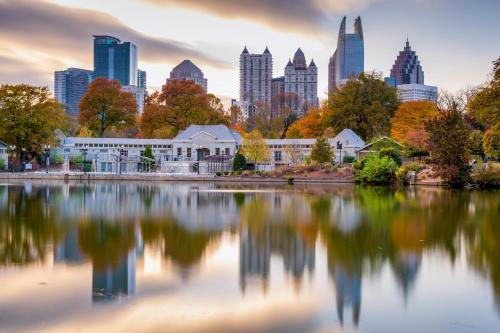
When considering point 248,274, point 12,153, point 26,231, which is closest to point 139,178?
point 12,153

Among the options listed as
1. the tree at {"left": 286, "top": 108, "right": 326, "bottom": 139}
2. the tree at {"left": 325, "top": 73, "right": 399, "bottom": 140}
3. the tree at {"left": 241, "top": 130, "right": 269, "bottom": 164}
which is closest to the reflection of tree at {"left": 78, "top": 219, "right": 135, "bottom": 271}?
the tree at {"left": 241, "top": 130, "right": 269, "bottom": 164}

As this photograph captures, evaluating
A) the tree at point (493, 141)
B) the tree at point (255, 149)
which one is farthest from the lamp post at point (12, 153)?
the tree at point (493, 141)

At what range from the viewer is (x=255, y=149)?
67375 millimetres

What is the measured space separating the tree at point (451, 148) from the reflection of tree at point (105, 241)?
30943 mm

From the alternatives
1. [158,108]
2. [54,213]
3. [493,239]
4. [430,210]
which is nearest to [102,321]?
[493,239]

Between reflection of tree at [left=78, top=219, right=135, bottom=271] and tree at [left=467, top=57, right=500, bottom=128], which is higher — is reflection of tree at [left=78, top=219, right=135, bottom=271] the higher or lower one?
the lower one

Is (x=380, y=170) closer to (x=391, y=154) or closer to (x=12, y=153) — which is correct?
(x=391, y=154)

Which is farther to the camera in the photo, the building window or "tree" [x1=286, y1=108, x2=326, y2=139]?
"tree" [x1=286, y1=108, x2=326, y2=139]

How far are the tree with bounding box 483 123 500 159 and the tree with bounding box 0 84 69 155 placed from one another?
141 feet

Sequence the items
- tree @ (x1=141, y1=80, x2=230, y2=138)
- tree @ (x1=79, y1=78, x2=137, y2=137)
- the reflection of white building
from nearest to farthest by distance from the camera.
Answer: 1. the reflection of white building
2. tree @ (x1=79, y1=78, x2=137, y2=137)
3. tree @ (x1=141, y1=80, x2=230, y2=138)

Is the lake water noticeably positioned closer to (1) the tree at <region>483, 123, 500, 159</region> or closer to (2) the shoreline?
(1) the tree at <region>483, 123, 500, 159</region>

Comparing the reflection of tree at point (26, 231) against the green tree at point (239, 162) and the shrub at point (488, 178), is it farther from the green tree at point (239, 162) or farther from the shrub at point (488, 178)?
the green tree at point (239, 162)

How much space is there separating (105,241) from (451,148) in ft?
112

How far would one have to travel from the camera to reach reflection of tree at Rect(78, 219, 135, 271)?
12.4 meters
